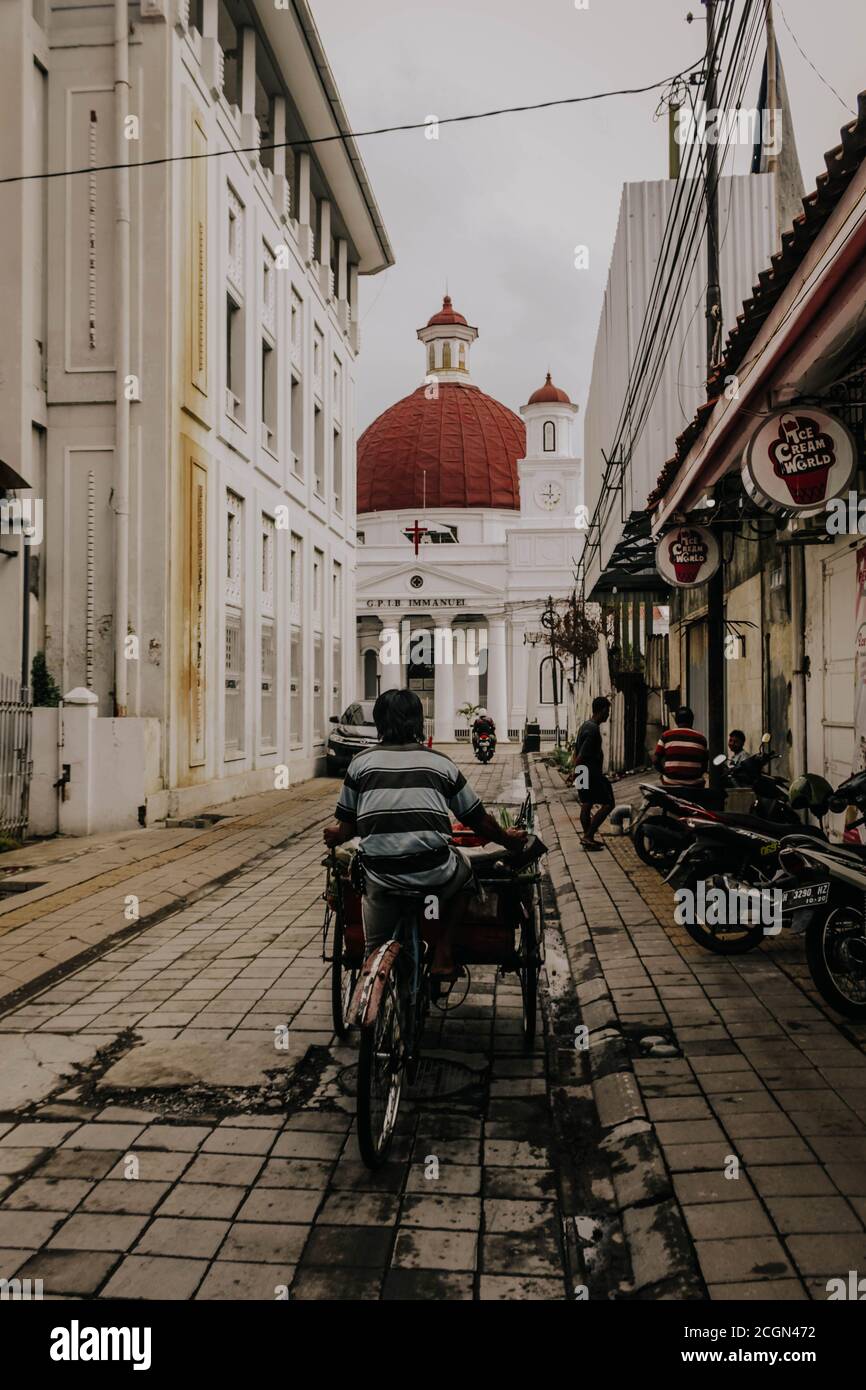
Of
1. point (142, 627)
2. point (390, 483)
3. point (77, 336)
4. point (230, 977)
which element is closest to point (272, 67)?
point (77, 336)

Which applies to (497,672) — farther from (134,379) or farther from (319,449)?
(134,379)

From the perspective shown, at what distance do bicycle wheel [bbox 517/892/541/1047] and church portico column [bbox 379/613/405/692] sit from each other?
150ft

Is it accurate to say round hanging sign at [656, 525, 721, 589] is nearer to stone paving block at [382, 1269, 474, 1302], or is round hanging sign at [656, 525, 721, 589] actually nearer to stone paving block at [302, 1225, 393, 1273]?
stone paving block at [302, 1225, 393, 1273]

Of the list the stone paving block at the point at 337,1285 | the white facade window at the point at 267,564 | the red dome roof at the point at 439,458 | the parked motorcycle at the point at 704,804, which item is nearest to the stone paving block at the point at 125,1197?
the stone paving block at the point at 337,1285

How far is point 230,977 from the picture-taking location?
6.57 metres

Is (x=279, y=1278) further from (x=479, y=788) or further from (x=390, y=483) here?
(x=390, y=483)

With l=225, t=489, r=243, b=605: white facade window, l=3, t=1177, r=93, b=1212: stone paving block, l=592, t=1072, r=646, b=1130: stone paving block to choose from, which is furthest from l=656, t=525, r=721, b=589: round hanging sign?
l=225, t=489, r=243, b=605: white facade window

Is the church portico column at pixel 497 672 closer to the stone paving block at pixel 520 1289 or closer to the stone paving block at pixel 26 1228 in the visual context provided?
the stone paving block at pixel 26 1228

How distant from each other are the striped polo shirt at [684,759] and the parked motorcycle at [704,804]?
17 cm

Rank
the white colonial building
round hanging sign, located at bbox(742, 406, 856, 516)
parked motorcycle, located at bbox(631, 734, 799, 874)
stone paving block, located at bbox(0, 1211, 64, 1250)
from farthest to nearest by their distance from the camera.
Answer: the white colonial building < parked motorcycle, located at bbox(631, 734, 799, 874) < round hanging sign, located at bbox(742, 406, 856, 516) < stone paving block, located at bbox(0, 1211, 64, 1250)

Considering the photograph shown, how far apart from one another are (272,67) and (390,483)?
38336mm

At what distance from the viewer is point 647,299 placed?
1786 cm

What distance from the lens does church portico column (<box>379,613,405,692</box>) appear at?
5144cm

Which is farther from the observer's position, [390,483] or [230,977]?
[390,483]
